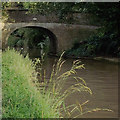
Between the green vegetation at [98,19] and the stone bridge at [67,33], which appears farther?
the stone bridge at [67,33]

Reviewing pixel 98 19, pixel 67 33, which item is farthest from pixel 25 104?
pixel 67 33

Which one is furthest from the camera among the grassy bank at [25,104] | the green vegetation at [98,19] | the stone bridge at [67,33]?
the stone bridge at [67,33]

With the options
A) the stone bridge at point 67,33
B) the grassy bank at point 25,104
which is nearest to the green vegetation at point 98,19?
the stone bridge at point 67,33

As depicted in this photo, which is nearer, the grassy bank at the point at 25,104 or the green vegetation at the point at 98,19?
the grassy bank at the point at 25,104

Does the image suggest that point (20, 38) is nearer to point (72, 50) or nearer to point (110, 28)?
point (72, 50)

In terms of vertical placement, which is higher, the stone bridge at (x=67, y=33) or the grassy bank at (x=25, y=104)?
the stone bridge at (x=67, y=33)

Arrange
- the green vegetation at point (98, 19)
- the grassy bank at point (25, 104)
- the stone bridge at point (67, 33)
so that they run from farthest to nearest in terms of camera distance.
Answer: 1. the stone bridge at point (67, 33)
2. the green vegetation at point (98, 19)
3. the grassy bank at point (25, 104)

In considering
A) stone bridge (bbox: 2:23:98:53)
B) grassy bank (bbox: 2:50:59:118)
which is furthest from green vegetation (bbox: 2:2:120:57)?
grassy bank (bbox: 2:50:59:118)

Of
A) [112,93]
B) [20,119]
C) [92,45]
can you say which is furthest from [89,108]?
[92,45]

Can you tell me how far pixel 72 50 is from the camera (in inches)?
969

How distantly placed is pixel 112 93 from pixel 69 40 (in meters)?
18.7

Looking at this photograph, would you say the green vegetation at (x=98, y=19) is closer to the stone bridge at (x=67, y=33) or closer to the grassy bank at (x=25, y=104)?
the stone bridge at (x=67, y=33)

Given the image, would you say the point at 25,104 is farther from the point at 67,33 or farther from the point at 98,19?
the point at 67,33

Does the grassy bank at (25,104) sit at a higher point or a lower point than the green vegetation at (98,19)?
lower
